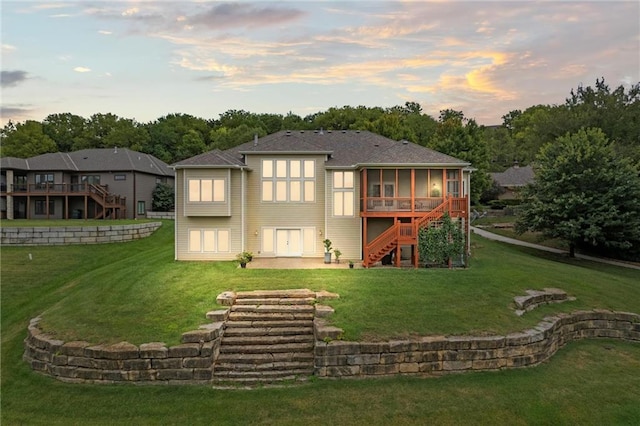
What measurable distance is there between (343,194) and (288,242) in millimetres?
3948

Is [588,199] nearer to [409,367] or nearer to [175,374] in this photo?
[409,367]

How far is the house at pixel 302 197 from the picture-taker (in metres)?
20.5

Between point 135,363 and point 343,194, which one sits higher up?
point 343,194

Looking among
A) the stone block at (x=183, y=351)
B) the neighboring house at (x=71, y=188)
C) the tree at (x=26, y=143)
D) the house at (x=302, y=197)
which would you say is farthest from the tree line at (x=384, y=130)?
the stone block at (x=183, y=351)

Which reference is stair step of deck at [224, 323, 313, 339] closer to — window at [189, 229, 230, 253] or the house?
the house

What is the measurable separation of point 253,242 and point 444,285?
10596 mm

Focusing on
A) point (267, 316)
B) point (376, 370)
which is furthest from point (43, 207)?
point (376, 370)

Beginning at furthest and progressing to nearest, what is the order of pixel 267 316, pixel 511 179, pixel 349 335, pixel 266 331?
pixel 511 179
pixel 267 316
pixel 266 331
pixel 349 335

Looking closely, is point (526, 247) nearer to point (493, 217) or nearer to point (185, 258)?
point (493, 217)

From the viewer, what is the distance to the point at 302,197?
71.5 feet

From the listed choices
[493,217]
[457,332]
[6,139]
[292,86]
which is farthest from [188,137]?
[457,332]

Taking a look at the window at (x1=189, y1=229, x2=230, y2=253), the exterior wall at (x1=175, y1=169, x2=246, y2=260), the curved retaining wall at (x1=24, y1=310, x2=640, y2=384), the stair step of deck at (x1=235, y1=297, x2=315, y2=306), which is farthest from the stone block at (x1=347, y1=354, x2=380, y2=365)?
the window at (x1=189, y1=229, x2=230, y2=253)

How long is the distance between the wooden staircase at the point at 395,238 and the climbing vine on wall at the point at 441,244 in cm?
35

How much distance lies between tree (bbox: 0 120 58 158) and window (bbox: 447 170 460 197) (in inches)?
2345
